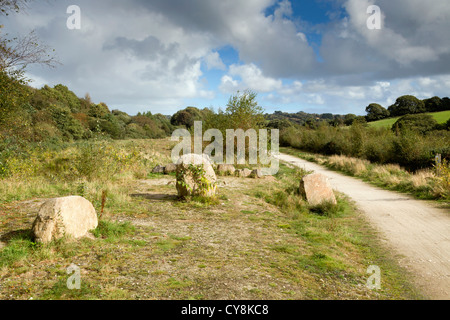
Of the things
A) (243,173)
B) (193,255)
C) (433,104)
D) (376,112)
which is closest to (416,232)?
(193,255)

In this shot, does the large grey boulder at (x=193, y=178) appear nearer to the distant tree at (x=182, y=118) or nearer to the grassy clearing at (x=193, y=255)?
the grassy clearing at (x=193, y=255)

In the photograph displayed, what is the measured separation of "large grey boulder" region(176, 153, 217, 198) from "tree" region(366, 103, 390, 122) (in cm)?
5219

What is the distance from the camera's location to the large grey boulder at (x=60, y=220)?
4.74 m

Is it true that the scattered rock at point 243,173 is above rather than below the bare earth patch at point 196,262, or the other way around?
above

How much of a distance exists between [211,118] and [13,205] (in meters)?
18.8

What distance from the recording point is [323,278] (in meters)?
4.57

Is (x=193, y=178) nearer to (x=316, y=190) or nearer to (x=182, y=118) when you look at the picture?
(x=316, y=190)

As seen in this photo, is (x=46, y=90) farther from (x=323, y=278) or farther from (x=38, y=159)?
(x=323, y=278)

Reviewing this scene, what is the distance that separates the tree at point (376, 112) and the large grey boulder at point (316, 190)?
48.7 metres

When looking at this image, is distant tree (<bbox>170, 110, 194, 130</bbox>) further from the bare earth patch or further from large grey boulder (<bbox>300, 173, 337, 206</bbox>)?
the bare earth patch

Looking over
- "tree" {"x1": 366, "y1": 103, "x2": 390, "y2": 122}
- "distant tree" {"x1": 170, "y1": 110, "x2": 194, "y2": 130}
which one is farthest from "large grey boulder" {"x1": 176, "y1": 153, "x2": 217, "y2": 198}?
"tree" {"x1": 366, "y1": 103, "x2": 390, "y2": 122}

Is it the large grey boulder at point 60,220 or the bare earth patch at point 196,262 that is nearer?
the bare earth patch at point 196,262

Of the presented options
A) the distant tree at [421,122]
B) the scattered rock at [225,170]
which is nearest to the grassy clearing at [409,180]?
the scattered rock at [225,170]
